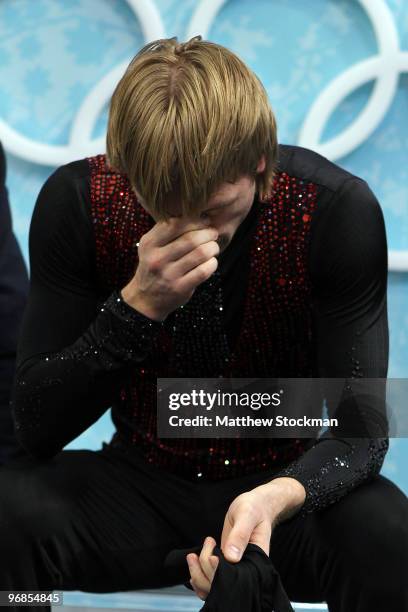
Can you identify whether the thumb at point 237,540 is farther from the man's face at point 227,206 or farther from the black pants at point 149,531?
the man's face at point 227,206

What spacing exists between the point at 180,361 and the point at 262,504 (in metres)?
0.26

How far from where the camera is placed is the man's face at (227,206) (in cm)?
91

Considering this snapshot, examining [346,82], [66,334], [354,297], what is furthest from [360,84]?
[66,334]

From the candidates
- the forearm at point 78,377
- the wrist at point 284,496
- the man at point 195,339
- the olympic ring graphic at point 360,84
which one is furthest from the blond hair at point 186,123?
the olympic ring graphic at point 360,84

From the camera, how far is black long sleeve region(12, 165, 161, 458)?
0.99 metres

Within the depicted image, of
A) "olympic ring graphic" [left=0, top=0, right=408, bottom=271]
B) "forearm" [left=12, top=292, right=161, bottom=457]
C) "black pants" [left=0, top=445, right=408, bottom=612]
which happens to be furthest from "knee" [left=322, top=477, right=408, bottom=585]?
"olympic ring graphic" [left=0, top=0, right=408, bottom=271]

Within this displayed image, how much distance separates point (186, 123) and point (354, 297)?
30 centimetres

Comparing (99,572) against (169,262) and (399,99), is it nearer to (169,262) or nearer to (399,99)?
(169,262)

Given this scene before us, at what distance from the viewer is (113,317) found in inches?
38.7

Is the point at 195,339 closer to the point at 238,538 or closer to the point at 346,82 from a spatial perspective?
the point at 238,538

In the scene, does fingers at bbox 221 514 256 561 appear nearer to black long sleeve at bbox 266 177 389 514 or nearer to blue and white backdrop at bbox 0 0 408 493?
black long sleeve at bbox 266 177 389 514

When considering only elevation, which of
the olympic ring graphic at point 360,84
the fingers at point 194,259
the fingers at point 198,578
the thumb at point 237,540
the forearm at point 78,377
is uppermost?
the olympic ring graphic at point 360,84

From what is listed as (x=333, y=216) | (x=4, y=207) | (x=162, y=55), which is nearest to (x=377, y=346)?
(x=333, y=216)

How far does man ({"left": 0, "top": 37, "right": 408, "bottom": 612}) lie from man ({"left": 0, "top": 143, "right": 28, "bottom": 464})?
0.27 meters
